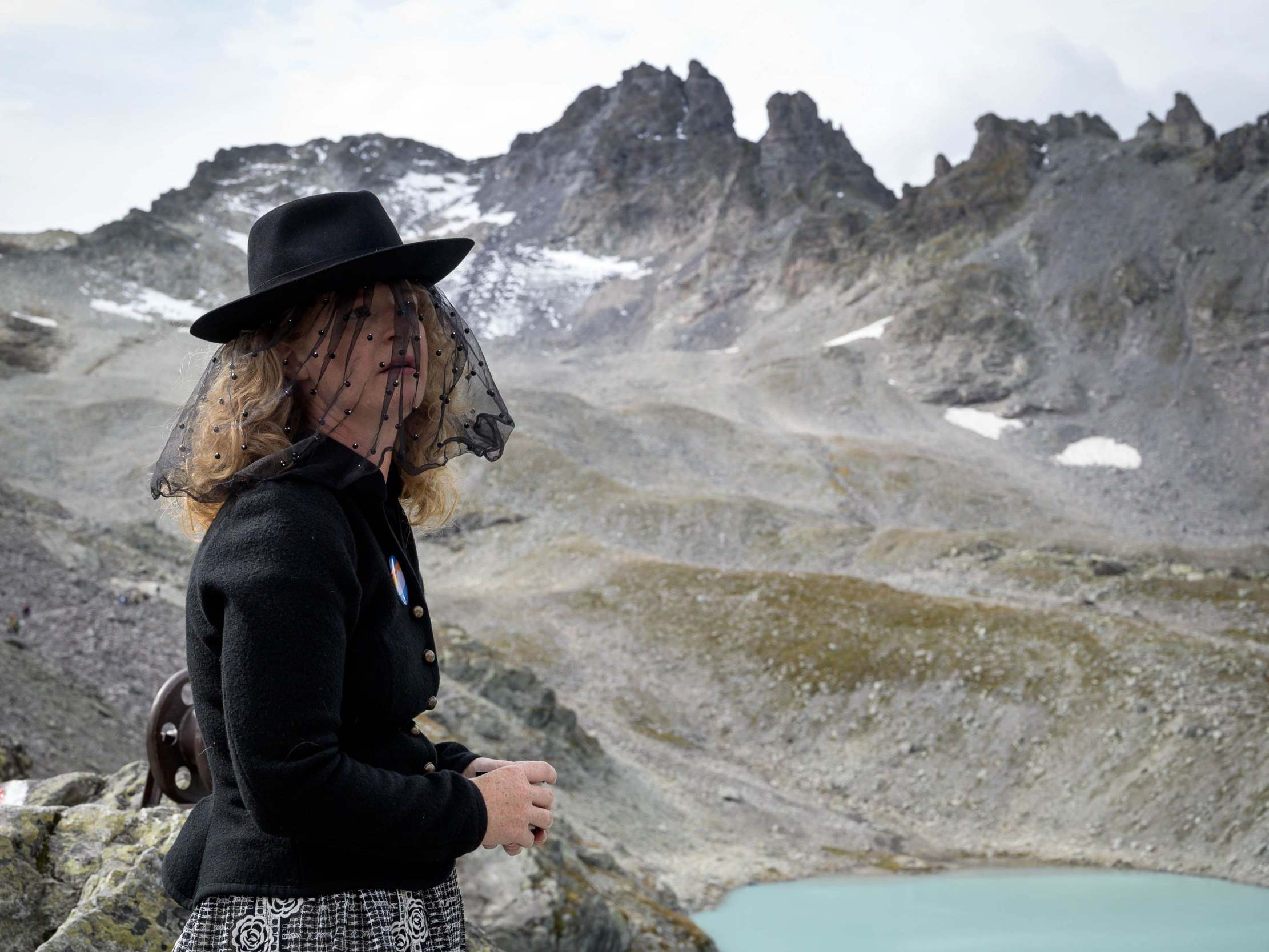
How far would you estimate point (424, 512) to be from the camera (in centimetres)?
423

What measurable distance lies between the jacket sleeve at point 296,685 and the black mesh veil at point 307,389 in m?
0.28

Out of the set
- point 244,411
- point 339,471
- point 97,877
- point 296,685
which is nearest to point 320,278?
point 244,411

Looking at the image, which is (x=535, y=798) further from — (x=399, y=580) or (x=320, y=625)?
(x=320, y=625)

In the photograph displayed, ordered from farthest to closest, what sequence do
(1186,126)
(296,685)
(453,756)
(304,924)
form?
1. (1186,126)
2. (453,756)
3. (304,924)
4. (296,685)

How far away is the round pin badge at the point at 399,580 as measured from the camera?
138 inches

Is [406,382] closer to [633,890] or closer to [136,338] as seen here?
[633,890]

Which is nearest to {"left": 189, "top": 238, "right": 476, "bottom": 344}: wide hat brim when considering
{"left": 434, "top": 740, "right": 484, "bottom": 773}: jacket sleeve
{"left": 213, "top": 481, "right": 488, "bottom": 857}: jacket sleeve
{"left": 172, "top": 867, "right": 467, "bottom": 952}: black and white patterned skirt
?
{"left": 213, "top": 481, "right": 488, "bottom": 857}: jacket sleeve

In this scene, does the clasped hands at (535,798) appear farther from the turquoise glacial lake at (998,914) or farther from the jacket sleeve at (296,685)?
the turquoise glacial lake at (998,914)

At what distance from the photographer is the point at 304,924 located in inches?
125

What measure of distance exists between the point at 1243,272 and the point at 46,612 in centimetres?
12023

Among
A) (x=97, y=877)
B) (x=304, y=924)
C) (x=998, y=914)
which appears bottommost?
(x=998, y=914)

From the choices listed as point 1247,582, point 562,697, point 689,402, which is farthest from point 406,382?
point 689,402

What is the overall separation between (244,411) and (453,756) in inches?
58.1

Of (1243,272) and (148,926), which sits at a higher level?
(1243,272)
